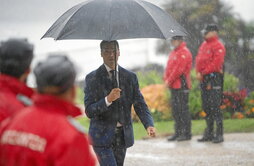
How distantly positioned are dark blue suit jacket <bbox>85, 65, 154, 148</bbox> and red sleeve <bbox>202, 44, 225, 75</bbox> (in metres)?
5.35

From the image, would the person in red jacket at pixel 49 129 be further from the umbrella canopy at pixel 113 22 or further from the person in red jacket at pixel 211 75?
the person in red jacket at pixel 211 75

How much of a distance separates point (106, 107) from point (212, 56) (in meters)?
5.72

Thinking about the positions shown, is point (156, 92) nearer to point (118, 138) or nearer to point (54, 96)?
point (118, 138)

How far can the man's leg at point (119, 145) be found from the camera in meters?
5.95

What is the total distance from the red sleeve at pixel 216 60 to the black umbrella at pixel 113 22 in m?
5.01

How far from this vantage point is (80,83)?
20.9 meters

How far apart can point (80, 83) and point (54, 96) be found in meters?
18.0

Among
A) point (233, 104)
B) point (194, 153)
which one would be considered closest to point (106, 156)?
point (194, 153)

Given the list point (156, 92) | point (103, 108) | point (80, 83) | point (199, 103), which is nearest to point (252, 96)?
point (199, 103)

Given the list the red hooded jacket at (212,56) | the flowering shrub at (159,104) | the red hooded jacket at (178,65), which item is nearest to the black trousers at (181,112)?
the red hooded jacket at (178,65)

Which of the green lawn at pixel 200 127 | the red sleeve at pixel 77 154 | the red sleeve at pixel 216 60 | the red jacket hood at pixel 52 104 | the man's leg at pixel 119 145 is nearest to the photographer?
the red sleeve at pixel 77 154

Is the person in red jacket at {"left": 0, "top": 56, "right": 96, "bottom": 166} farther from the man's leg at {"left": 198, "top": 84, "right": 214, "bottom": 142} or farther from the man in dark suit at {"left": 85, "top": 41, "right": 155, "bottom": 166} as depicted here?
the man's leg at {"left": 198, "top": 84, "right": 214, "bottom": 142}

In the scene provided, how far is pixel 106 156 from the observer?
5.84m

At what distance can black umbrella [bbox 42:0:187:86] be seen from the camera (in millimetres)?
6016
